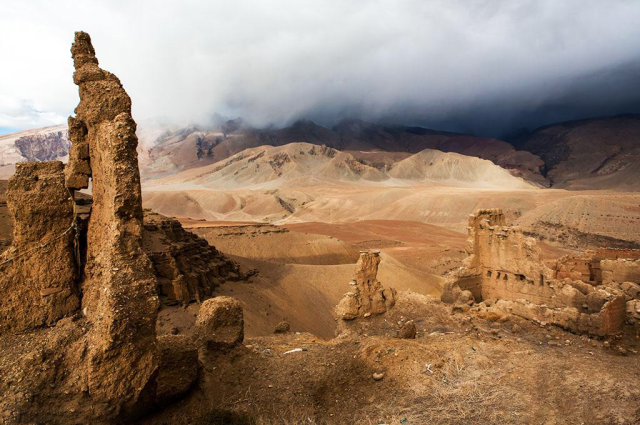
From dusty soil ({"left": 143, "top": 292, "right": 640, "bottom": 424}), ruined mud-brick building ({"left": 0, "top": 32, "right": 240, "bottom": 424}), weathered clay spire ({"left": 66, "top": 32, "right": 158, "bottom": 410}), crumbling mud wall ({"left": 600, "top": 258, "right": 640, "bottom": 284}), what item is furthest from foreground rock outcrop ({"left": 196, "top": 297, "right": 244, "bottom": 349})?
→ crumbling mud wall ({"left": 600, "top": 258, "right": 640, "bottom": 284})

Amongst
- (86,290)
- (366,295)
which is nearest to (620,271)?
(366,295)

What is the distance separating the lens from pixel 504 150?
17800 centimetres

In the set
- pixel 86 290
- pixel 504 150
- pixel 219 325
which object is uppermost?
pixel 504 150

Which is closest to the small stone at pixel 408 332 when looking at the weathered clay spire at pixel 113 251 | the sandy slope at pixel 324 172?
the weathered clay spire at pixel 113 251

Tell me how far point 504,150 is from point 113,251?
637 ft

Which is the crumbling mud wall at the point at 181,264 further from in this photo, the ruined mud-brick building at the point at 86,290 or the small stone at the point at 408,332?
the small stone at the point at 408,332

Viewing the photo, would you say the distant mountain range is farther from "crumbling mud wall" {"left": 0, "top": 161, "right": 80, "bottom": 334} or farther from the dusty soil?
"crumbling mud wall" {"left": 0, "top": 161, "right": 80, "bottom": 334}

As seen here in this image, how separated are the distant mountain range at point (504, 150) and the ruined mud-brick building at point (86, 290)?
113049mm

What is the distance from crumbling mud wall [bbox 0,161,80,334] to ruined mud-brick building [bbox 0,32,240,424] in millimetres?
15

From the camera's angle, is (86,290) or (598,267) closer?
Answer: (86,290)

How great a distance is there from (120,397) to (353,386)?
4.46 metres

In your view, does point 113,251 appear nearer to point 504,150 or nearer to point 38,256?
point 38,256

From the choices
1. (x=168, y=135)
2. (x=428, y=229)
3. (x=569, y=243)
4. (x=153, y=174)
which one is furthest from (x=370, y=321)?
(x=168, y=135)

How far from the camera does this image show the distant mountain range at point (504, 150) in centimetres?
12045
